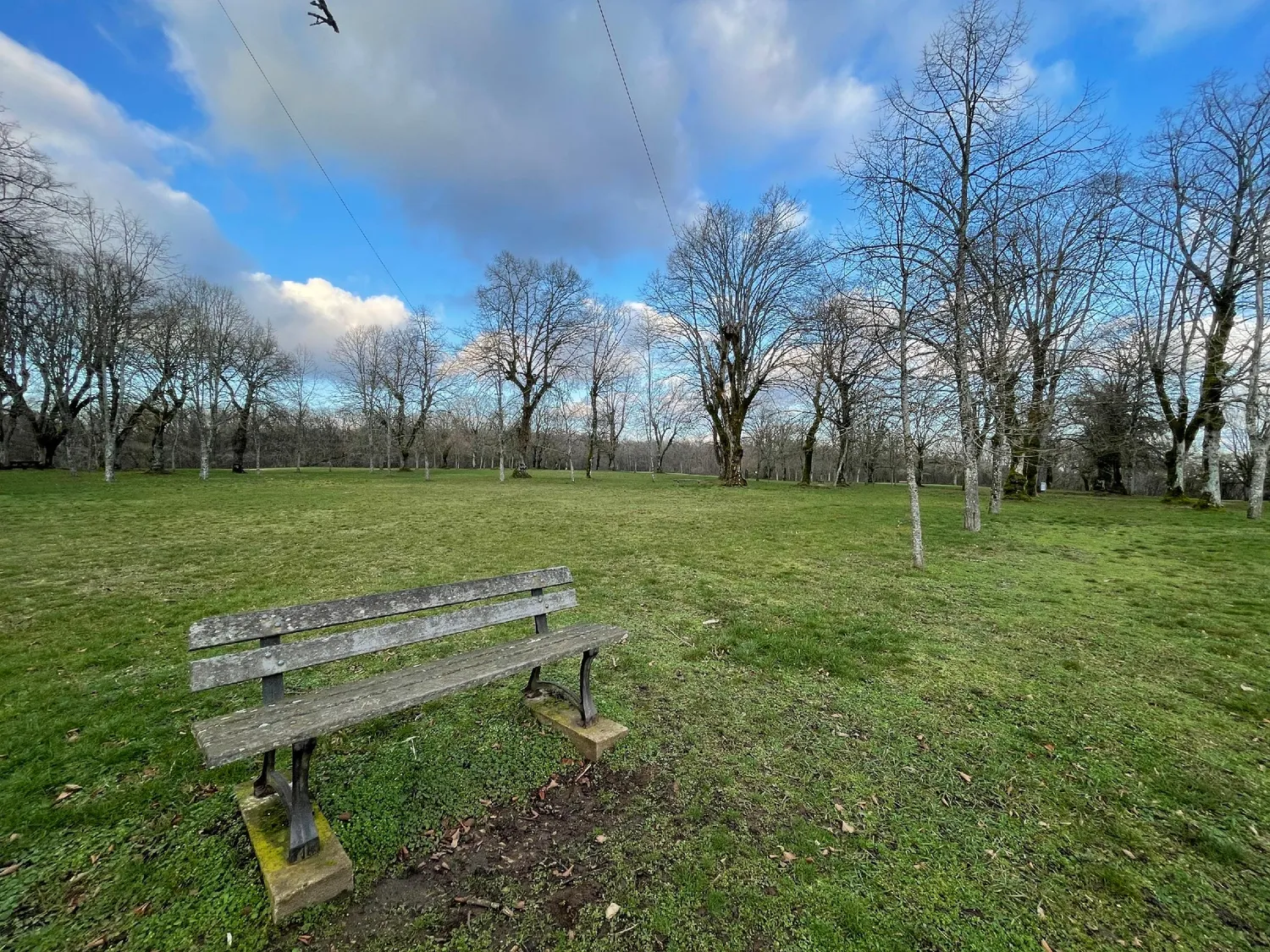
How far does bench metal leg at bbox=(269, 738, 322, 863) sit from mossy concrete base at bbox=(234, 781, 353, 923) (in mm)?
37

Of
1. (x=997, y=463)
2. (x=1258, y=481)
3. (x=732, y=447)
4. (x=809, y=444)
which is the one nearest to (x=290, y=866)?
(x=997, y=463)

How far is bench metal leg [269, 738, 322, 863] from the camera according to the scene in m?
2.15

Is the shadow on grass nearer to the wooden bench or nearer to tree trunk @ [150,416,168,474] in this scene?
the wooden bench

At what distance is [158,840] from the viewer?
2.40 metres

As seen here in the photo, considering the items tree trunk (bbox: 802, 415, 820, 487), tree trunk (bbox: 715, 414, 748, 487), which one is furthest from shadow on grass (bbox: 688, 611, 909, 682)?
tree trunk (bbox: 802, 415, 820, 487)

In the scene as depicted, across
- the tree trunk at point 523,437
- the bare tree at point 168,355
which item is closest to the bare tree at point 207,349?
the bare tree at point 168,355

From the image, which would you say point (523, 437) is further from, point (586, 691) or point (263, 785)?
point (263, 785)

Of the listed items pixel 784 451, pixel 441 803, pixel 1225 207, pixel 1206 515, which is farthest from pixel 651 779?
pixel 784 451

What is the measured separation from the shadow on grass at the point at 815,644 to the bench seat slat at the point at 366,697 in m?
1.90

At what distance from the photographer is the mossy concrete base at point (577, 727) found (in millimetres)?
3193

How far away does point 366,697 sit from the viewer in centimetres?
253

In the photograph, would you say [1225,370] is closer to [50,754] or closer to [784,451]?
[50,754]

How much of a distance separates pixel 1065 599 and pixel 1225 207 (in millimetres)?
19371

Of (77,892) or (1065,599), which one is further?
(1065,599)
